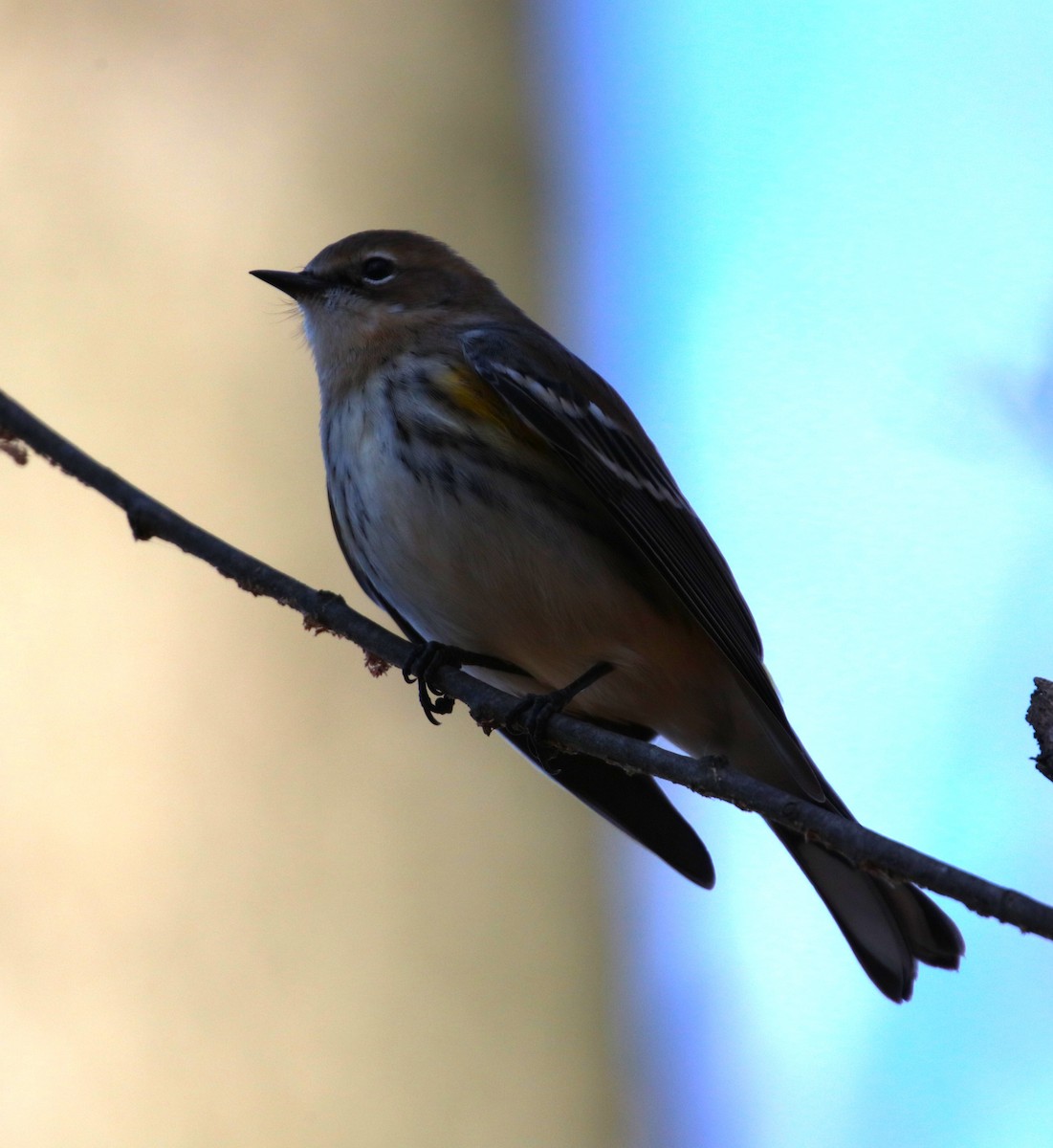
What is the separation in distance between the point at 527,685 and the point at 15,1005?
1364mm

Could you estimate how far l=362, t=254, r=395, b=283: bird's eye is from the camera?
3.63 meters

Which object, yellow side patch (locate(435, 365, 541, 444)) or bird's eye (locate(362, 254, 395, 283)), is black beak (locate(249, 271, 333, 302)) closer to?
bird's eye (locate(362, 254, 395, 283))

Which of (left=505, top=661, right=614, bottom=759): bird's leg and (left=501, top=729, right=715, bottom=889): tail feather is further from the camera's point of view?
(left=501, top=729, right=715, bottom=889): tail feather

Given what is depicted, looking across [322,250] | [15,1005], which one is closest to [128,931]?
[15,1005]

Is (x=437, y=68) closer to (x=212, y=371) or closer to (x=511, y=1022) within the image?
(x=212, y=371)

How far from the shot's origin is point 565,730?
2.34 meters

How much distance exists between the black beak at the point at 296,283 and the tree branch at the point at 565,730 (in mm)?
1398

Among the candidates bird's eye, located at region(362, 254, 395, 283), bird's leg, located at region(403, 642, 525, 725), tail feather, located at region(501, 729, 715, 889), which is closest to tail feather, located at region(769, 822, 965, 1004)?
tail feather, located at region(501, 729, 715, 889)

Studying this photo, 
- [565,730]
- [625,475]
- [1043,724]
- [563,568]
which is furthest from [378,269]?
[1043,724]

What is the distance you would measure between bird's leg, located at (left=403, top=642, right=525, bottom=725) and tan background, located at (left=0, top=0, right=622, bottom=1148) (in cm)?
59

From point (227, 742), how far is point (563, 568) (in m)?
1.08

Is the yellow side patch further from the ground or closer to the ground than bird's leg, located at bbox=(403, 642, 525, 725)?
further from the ground

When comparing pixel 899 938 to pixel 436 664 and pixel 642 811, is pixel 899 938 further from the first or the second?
pixel 436 664

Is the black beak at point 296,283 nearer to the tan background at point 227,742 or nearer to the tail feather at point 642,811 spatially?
the tan background at point 227,742
